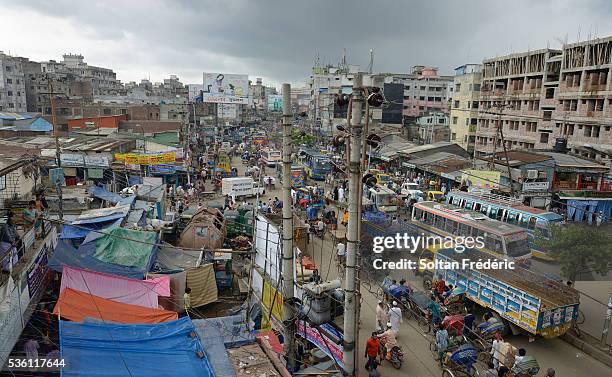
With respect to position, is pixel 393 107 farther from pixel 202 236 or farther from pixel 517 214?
pixel 202 236

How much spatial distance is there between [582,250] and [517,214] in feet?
15.7

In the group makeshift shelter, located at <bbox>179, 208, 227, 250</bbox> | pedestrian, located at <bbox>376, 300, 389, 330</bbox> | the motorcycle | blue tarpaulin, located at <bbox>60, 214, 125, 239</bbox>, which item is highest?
blue tarpaulin, located at <bbox>60, 214, 125, 239</bbox>

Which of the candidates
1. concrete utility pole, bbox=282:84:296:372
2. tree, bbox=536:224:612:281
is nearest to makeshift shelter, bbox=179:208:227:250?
concrete utility pole, bbox=282:84:296:372

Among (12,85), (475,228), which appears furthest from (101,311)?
(12,85)

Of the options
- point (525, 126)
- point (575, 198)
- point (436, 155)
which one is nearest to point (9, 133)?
point (436, 155)

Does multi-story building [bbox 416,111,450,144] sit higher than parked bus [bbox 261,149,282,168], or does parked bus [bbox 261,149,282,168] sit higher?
multi-story building [bbox 416,111,450,144]

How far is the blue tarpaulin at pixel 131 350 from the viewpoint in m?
7.08

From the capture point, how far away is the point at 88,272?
11.4 m

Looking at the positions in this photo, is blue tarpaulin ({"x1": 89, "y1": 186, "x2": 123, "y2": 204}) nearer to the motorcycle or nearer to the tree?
the motorcycle

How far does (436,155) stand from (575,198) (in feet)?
45.1

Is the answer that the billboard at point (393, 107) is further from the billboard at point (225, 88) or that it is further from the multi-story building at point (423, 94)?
the billboard at point (225, 88)

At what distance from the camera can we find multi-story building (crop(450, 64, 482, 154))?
4875 cm

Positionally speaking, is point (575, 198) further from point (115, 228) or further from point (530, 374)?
point (115, 228)

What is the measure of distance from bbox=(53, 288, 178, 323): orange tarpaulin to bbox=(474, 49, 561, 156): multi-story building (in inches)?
1279
